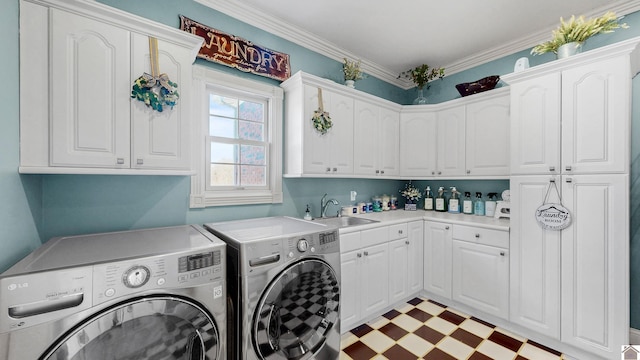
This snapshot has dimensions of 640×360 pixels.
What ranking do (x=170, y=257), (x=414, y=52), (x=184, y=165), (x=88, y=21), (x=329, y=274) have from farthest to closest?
(x=414, y=52) < (x=329, y=274) < (x=184, y=165) < (x=88, y=21) < (x=170, y=257)

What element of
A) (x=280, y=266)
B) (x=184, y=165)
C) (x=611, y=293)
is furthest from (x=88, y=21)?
(x=611, y=293)

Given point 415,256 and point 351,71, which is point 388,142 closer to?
point 351,71

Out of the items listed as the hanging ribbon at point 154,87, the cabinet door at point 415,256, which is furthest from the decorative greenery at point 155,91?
the cabinet door at point 415,256

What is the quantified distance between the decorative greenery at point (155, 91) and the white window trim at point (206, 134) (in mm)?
442

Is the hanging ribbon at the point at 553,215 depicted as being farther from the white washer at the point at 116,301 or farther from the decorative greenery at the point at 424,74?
the white washer at the point at 116,301

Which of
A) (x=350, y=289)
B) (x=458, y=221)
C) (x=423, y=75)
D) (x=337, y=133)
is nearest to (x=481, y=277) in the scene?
(x=458, y=221)

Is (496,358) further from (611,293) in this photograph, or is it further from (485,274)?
(611,293)

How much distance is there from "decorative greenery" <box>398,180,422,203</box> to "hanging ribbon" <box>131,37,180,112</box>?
2942 mm

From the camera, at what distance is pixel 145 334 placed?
1.10m

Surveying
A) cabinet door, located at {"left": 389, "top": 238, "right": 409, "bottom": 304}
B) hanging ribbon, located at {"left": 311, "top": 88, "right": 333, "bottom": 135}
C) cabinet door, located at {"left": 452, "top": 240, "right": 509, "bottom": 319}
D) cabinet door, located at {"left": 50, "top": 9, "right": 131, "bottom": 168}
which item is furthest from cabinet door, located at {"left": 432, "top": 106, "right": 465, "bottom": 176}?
cabinet door, located at {"left": 50, "top": 9, "right": 131, "bottom": 168}

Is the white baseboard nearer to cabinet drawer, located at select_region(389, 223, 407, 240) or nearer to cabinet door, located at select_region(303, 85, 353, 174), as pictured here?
cabinet drawer, located at select_region(389, 223, 407, 240)

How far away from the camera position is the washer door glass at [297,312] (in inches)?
57.5

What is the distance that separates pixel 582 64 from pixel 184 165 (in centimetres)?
299

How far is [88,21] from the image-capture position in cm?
135
